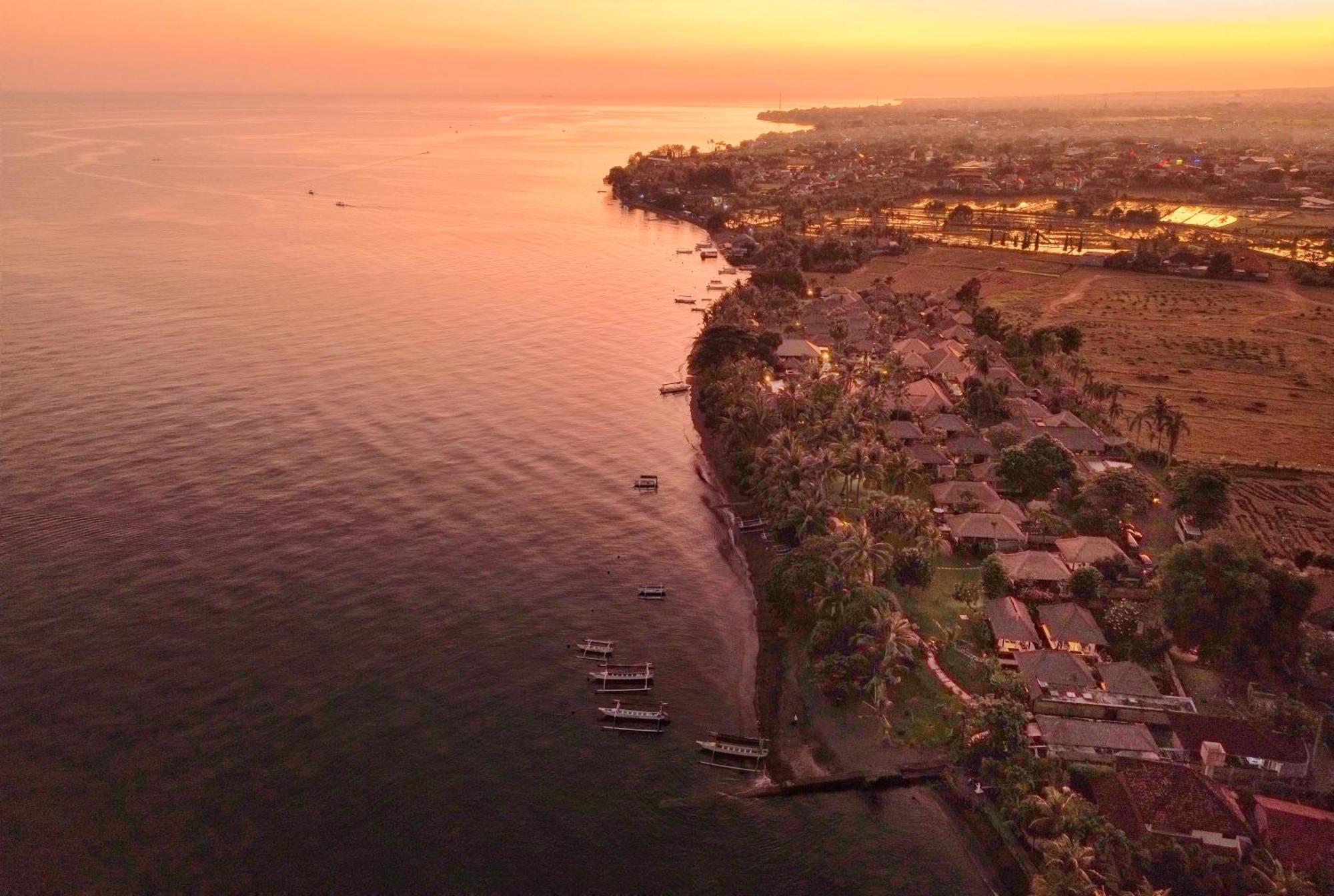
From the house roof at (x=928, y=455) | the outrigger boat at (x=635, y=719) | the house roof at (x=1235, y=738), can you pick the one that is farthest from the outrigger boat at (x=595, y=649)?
the house roof at (x=928, y=455)

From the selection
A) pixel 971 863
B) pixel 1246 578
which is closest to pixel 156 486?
pixel 971 863

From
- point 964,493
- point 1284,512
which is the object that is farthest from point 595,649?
point 1284,512

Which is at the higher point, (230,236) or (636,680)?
(230,236)

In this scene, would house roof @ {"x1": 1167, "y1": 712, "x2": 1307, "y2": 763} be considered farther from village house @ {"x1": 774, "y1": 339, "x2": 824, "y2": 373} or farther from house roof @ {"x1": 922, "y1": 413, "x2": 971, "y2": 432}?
village house @ {"x1": 774, "y1": 339, "x2": 824, "y2": 373}

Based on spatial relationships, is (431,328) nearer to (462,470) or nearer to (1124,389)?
(462,470)

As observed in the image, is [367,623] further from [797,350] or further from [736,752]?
[797,350]
